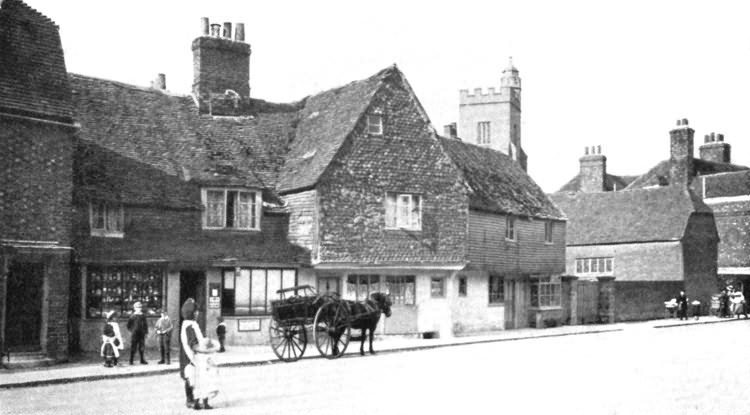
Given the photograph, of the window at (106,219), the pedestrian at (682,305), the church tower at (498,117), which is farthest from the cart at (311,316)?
the church tower at (498,117)

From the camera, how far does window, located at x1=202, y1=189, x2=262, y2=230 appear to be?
2722 cm

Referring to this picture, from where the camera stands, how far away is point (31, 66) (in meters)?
21.2

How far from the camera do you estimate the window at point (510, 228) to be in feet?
117

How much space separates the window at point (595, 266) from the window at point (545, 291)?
11.9 m

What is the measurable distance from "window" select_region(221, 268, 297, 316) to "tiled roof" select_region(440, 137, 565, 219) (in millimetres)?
9652

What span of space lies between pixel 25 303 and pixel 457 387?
12.1 meters

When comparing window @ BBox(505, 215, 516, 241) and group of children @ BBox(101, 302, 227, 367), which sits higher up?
window @ BBox(505, 215, 516, 241)

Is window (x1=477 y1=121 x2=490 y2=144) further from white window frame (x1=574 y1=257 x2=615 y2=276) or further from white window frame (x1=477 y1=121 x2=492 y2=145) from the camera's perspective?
white window frame (x1=574 y1=257 x2=615 y2=276)

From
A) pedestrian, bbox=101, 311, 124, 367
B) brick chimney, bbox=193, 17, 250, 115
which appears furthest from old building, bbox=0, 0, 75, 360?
brick chimney, bbox=193, 17, 250, 115

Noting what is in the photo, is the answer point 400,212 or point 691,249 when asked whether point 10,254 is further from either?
point 691,249

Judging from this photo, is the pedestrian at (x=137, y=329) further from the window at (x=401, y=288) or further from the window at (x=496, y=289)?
the window at (x=496, y=289)

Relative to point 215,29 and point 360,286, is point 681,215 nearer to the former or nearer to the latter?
point 360,286

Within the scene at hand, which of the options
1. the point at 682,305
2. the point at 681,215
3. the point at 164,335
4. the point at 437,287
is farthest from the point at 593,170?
the point at 164,335

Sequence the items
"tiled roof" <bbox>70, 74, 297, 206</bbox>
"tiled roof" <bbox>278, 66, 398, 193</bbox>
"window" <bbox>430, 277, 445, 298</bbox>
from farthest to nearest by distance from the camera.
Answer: "window" <bbox>430, 277, 445, 298</bbox> < "tiled roof" <bbox>278, 66, 398, 193</bbox> < "tiled roof" <bbox>70, 74, 297, 206</bbox>
